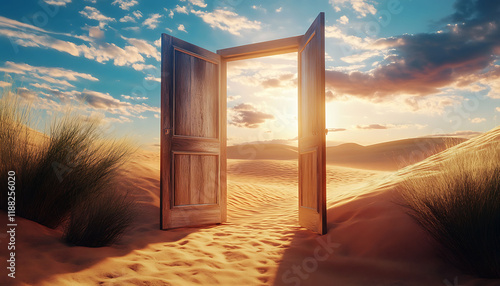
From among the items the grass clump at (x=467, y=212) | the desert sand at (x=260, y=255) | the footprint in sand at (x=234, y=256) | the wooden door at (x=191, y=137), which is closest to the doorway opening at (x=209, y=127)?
the wooden door at (x=191, y=137)

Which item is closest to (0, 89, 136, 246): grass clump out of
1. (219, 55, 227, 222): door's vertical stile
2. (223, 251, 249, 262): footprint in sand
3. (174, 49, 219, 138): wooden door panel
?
(223, 251, 249, 262): footprint in sand

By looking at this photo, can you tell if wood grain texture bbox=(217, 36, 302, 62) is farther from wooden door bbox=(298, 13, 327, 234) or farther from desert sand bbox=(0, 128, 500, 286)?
desert sand bbox=(0, 128, 500, 286)

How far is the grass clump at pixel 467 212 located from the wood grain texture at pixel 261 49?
10.7ft

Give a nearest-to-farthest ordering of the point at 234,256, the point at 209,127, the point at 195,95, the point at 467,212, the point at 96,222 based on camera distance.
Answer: the point at 467,212 → the point at 96,222 → the point at 234,256 → the point at 195,95 → the point at 209,127

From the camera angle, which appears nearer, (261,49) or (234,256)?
(234,256)

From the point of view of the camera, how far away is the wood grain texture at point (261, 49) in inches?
205

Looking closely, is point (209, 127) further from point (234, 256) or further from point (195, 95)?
point (234, 256)

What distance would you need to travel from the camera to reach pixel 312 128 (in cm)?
445

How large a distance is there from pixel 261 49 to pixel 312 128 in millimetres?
1876

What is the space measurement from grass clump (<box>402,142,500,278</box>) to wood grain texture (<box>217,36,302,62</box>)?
3276mm

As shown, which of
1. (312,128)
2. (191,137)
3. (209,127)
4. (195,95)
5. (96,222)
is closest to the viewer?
(96,222)

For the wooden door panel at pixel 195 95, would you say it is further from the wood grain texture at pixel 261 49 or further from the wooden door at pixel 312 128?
the wooden door at pixel 312 128

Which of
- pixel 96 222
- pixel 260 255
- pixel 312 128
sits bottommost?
pixel 260 255

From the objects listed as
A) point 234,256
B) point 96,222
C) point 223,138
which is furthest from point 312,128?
point 96,222
